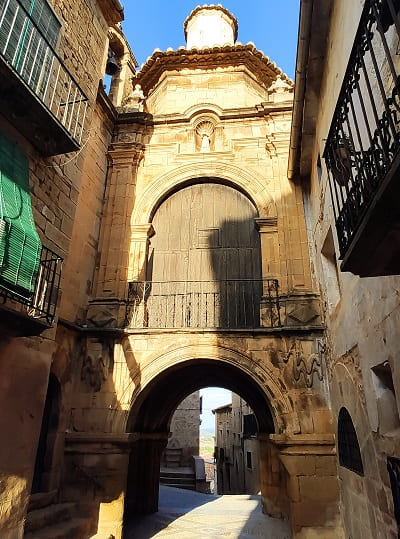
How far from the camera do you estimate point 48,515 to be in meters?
6.08

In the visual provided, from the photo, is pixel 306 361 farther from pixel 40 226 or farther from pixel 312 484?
pixel 40 226

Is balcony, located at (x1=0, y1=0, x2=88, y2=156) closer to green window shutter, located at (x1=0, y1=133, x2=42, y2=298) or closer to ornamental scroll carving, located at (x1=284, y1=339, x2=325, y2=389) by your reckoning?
green window shutter, located at (x1=0, y1=133, x2=42, y2=298)

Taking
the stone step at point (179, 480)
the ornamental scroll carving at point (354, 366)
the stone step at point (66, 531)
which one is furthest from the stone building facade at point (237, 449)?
the ornamental scroll carving at point (354, 366)

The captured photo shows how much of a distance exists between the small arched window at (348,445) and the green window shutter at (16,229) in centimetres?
459

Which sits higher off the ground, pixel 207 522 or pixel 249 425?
pixel 249 425

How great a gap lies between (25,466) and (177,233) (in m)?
6.11

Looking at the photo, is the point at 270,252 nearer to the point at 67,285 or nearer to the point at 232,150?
the point at 232,150

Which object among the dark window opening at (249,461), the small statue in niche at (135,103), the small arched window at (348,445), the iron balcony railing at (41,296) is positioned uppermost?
the small statue in niche at (135,103)

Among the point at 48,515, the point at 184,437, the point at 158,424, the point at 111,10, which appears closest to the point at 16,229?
the point at 48,515

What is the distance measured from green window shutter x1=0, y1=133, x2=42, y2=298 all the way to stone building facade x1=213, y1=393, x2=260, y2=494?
1326 centimetres

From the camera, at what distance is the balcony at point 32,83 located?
4734 millimetres

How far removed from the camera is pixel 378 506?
150 inches

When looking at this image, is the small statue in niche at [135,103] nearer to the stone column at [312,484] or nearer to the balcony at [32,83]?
the balcony at [32,83]

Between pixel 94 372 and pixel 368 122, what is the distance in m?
6.49
